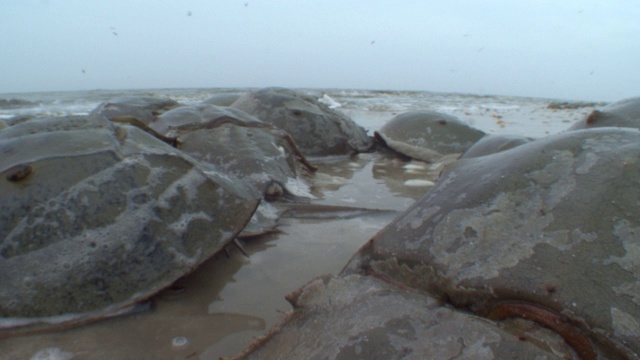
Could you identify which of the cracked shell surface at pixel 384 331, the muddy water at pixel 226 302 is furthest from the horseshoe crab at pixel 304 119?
the cracked shell surface at pixel 384 331

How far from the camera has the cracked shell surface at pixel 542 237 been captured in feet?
3.69

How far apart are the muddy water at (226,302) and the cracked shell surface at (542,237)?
1.51 ft

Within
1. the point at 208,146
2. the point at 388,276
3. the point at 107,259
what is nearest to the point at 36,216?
the point at 107,259

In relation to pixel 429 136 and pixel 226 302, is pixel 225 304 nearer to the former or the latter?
pixel 226 302

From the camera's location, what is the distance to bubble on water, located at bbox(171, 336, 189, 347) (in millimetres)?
1541

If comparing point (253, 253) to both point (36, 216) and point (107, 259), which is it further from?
point (36, 216)

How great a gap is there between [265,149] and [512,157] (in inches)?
82.3

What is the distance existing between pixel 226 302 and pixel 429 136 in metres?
3.73

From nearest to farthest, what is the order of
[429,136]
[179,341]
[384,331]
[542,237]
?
Answer: [384,331] < [542,237] < [179,341] < [429,136]

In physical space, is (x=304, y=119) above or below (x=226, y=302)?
above

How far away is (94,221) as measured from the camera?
1.73m

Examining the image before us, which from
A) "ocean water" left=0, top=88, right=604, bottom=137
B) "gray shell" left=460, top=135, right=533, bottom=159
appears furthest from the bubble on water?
"ocean water" left=0, top=88, right=604, bottom=137

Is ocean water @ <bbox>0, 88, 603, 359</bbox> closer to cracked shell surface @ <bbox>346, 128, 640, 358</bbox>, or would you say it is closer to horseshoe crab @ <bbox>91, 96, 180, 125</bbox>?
cracked shell surface @ <bbox>346, 128, 640, 358</bbox>

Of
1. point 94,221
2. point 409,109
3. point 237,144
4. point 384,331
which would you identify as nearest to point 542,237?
point 384,331
